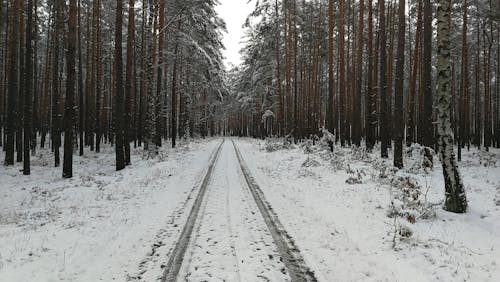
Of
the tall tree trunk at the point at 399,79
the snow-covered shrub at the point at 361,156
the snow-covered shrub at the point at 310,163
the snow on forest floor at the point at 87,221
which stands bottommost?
the snow on forest floor at the point at 87,221

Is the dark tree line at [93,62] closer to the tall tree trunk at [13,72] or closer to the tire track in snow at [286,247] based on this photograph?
the tall tree trunk at [13,72]

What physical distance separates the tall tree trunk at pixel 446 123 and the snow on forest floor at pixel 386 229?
0.32m

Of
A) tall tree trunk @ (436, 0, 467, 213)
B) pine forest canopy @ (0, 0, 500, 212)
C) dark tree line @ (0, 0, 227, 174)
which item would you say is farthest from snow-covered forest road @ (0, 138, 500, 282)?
dark tree line @ (0, 0, 227, 174)

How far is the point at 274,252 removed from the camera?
19.2 feet

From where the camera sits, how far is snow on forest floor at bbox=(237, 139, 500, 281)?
530 centimetres

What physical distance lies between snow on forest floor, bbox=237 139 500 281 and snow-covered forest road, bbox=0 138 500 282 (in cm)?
3

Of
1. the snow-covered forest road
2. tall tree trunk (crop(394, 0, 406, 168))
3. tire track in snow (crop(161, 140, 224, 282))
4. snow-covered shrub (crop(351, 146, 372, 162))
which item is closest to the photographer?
tire track in snow (crop(161, 140, 224, 282))

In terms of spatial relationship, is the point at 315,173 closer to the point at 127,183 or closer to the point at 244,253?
the point at 127,183

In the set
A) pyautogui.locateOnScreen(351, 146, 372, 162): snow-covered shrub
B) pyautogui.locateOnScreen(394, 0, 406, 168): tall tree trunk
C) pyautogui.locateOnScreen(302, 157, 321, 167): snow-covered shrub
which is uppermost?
pyautogui.locateOnScreen(394, 0, 406, 168): tall tree trunk

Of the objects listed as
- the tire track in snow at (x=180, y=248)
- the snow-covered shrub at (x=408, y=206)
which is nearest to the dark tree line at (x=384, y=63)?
the snow-covered shrub at (x=408, y=206)

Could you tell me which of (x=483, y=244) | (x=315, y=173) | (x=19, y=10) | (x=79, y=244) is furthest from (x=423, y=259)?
(x=19, y=10)

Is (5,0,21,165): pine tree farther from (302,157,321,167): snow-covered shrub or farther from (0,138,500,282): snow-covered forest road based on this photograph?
(302,157,321,167): snow-covered shrub

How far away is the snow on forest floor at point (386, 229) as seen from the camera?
209 inches

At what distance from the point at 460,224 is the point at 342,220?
2.27 metres
